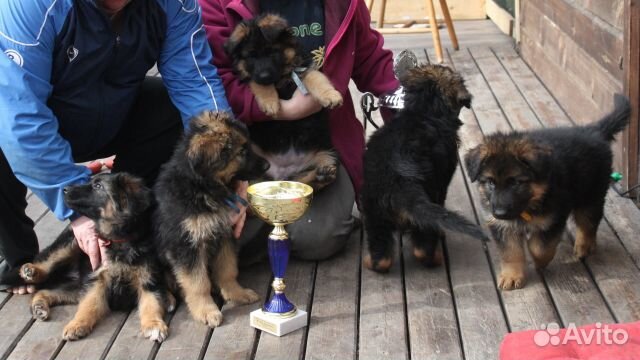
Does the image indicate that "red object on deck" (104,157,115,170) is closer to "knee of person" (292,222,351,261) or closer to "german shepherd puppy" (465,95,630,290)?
"knee of person" (292,222,351,261)

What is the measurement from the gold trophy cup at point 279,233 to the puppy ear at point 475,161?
76cm

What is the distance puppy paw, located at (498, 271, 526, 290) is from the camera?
3.85 meters

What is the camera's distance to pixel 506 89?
7.38 m

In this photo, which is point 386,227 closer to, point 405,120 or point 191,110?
point 405,120

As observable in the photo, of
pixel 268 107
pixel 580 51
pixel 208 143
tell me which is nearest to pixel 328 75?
pixel 268 107

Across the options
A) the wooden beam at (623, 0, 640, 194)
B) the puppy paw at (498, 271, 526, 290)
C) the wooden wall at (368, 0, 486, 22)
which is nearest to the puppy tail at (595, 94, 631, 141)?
the wooden beam at (623, 0, 640, 194)

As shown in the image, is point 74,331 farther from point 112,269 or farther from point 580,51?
point 580,51

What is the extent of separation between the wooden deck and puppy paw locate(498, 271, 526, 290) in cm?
3

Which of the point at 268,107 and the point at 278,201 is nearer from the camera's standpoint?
the point at 278,201

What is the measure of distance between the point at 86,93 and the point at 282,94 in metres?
1.08

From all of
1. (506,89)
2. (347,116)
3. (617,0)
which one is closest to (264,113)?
(347,116)

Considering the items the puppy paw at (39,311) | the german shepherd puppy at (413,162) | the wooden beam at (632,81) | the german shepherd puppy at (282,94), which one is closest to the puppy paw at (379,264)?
the german shepherd puppy at (413,162)

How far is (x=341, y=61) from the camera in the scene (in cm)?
454

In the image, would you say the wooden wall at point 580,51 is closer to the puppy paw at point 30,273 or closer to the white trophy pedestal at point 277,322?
the white trophy pedestal at point 277,322
